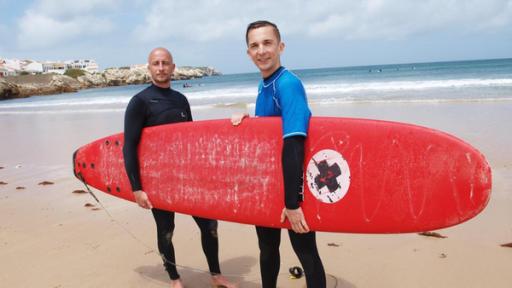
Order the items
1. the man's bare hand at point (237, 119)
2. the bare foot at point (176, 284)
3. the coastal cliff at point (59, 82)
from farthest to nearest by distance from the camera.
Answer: the coastal cliff at point (59, 82) < the bare foot at point (176, 284) < the man's bare hand at point (237, 119)

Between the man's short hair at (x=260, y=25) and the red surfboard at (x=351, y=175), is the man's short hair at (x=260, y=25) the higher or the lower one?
the higher one

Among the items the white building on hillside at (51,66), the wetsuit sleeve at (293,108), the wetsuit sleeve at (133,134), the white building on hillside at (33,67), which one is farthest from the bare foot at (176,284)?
the white building on hillside at (51,66)

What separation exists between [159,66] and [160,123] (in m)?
0.35

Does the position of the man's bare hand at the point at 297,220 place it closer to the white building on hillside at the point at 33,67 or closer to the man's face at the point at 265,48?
the man's face at the point at 265,48

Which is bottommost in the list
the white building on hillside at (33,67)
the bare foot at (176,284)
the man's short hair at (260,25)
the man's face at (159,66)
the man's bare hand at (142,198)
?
the bare foot at (176,284)

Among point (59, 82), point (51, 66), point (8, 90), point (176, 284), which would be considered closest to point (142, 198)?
point (176, 284)

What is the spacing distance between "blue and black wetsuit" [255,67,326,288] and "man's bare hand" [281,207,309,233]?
0.08ft

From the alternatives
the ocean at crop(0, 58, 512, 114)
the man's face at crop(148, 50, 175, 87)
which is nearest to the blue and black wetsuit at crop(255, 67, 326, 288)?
the man's face at crop(148, 50, 175, 87)

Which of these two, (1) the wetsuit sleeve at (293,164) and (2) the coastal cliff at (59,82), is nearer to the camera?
(1) the wetsuit sleeve at (293,164)

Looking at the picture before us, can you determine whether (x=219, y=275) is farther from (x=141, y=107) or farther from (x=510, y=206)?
(x=510, y=206)

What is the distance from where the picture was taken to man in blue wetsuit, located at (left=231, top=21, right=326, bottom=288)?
5.91 ft

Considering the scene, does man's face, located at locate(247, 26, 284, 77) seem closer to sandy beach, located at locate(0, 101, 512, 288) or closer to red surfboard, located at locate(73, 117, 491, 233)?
red surfboard, located at locate(73, 117, 491, 233)

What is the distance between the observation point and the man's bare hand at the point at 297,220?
190 centimetres

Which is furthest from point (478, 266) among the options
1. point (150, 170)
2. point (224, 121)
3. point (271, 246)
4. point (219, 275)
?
point (150, 170)
